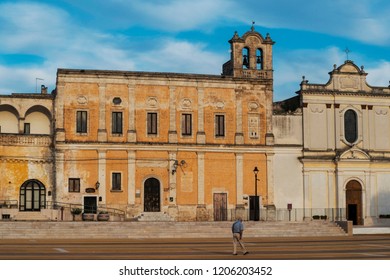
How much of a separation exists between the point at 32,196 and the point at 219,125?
15312 millimetres

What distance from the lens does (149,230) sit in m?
45.8

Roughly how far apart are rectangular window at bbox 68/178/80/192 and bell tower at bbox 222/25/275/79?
15.2m

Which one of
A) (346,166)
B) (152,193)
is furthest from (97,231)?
(346,166)

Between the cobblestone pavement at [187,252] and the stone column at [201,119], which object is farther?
the stone column at [201,119]

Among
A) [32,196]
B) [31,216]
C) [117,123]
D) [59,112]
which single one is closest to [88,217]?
[31,216]

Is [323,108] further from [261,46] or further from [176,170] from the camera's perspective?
[176,170]

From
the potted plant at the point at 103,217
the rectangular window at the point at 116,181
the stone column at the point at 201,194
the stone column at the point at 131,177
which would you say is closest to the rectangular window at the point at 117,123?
the stone column at the point at 131,177

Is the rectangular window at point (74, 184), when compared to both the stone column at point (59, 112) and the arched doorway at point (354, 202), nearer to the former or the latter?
the stone column at point (59, 112)

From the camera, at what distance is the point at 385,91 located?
62.9 m

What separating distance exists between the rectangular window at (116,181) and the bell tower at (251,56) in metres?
12.5

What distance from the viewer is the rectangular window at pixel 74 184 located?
5462cm

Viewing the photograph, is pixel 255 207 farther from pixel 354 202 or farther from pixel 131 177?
pixel 131 177

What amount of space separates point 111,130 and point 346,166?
1936cm

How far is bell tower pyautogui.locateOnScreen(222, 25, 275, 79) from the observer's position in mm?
59969
